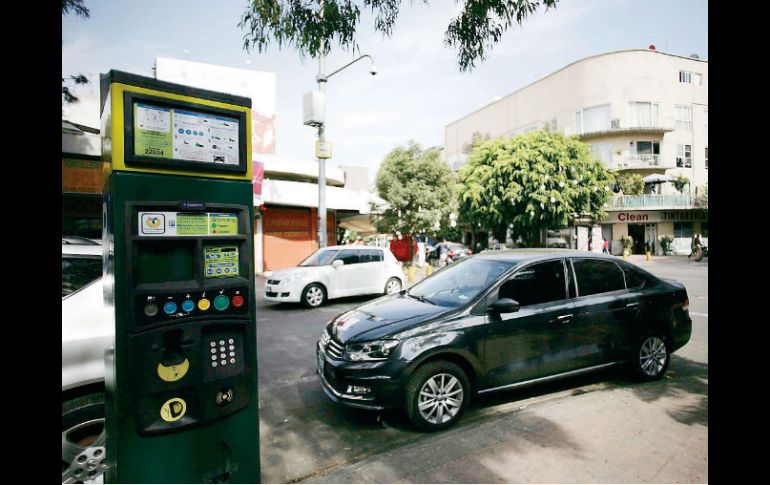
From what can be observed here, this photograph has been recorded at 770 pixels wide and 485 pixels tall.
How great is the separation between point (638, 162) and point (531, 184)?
19.7m

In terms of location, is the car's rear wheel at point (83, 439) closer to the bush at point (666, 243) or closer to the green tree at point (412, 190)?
the green tree at point (412, 190)

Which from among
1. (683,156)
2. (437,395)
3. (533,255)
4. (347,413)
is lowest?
(347,413)

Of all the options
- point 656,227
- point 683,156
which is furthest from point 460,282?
point 683,156

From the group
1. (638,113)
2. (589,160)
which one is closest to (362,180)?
(589,160)

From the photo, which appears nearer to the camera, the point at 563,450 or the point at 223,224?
the point at 223,224

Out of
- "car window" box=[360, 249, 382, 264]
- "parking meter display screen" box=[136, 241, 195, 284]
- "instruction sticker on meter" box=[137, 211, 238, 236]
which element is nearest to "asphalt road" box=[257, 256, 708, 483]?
"parking meter display screen" box=[136, 241, 195, 284]

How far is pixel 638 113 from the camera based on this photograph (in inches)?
1387

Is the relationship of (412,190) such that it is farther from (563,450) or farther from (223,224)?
(223,224)

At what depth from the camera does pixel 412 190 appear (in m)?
16.4

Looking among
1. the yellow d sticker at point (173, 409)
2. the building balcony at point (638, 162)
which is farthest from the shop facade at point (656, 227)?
the yellow d sticker at point (173, 409)

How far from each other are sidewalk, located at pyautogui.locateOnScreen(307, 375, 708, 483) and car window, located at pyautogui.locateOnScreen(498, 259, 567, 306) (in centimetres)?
102

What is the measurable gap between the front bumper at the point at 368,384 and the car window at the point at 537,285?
1401 mm
